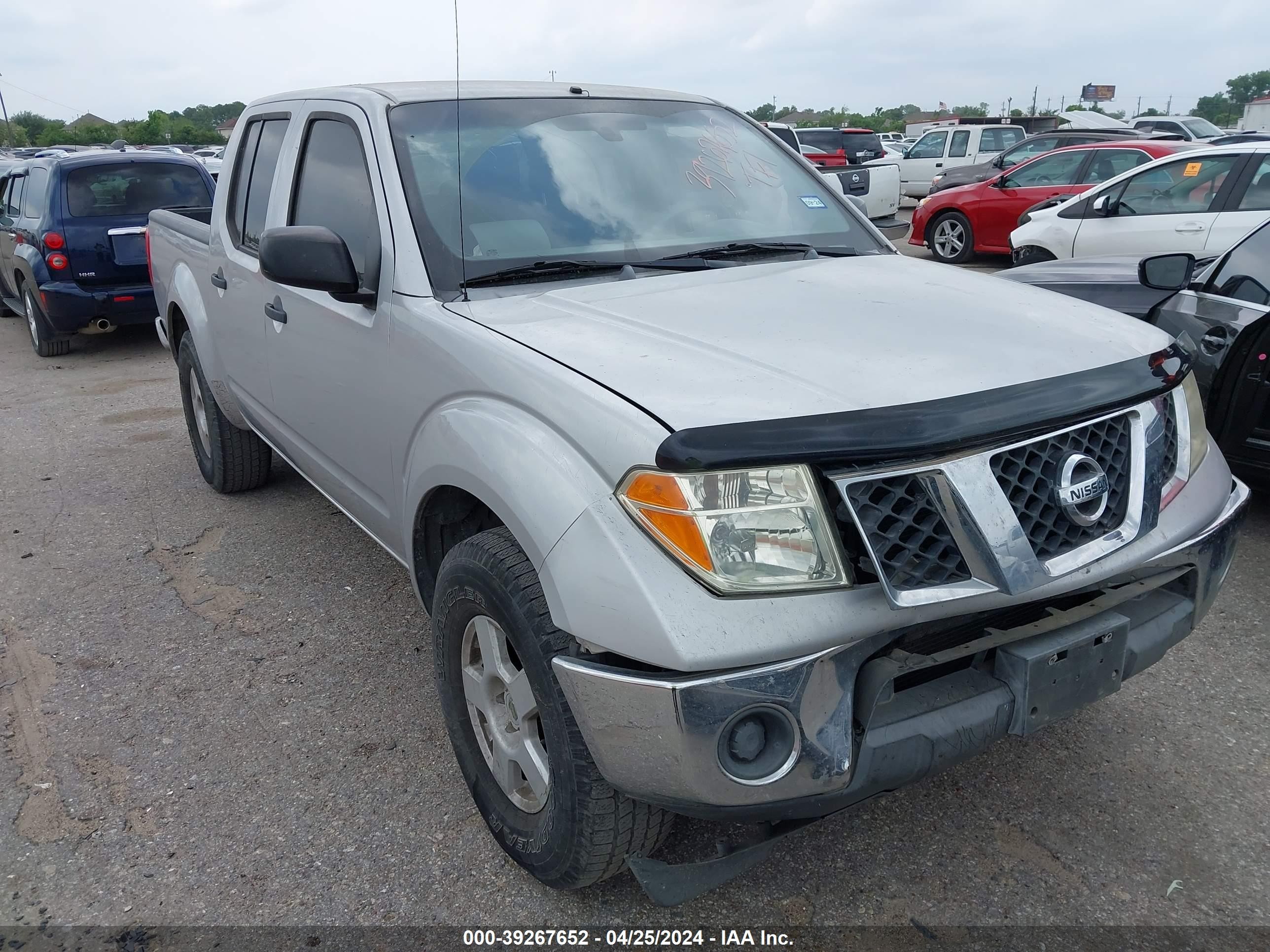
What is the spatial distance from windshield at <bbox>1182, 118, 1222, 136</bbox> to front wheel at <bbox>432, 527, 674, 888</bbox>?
22.6 m

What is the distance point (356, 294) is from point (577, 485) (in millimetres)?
1233

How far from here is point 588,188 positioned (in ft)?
9.96

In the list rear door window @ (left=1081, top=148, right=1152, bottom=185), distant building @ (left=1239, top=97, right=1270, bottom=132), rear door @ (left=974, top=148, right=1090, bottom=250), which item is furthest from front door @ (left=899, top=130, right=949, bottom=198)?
distant building @ (left=1239, top=97, right=1270, bottom=132)

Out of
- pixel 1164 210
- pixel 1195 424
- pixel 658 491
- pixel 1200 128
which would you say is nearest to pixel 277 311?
pixel 658 491

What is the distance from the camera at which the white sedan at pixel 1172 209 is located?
7.95m

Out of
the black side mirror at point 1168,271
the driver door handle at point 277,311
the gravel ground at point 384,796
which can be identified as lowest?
the gravel ground at point 384,796

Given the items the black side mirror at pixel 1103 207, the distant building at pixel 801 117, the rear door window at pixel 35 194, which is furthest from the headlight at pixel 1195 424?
the distant building at pixel 801 117

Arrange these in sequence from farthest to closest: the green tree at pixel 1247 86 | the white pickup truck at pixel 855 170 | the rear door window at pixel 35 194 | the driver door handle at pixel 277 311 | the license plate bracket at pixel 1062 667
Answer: the green tree at pixel 1247 86, the rear door window at pixel 35 194, the white pickup truck at pixel 855 170, the driver door handle at pixel 277 311, the license plate bracket at pixel 1062 667

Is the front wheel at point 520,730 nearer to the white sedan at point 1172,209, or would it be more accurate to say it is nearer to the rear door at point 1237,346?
the rear door at point 1237,346

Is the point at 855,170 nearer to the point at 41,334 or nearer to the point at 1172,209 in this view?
the point at 1172,209

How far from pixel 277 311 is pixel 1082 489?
8.96 ft

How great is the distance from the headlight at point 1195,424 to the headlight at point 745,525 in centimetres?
110

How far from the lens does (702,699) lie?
5.77 feet

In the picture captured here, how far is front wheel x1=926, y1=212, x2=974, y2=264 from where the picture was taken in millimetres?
12344
